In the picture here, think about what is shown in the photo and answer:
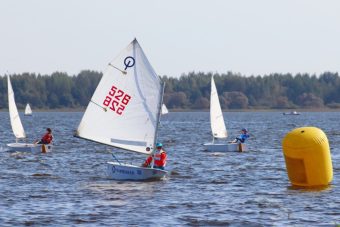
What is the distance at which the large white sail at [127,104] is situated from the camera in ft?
135

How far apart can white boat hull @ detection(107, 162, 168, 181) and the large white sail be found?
894 millimetres

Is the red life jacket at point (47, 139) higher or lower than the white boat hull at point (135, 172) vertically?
higher

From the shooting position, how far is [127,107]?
41.3 meters

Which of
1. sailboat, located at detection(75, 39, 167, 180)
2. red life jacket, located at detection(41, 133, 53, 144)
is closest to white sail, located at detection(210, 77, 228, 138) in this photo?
red life jacket, located at detection(41, 133, 53, 144)

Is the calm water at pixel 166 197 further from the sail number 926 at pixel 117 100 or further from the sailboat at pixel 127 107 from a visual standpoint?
the sail number 926 at pixel 117 100

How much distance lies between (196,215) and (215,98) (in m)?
38.7

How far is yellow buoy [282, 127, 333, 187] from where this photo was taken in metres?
36.6

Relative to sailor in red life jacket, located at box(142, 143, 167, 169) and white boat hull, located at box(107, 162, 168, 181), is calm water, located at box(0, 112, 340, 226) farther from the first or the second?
sailor in red life jacket, located at box(142, 143, 167, 169)

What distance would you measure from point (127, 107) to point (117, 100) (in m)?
0.52

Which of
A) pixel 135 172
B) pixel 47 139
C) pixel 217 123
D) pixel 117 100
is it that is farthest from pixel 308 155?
pixel 217 123

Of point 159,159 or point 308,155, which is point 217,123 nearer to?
point 159,159

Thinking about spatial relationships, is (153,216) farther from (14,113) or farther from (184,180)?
(14,113)

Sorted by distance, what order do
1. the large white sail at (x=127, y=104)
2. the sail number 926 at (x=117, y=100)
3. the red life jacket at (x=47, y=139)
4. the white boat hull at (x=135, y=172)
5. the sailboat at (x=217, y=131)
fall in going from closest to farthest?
the white boat hull at (x=135, y=172)
the large white sail at (x=127, y=104)
the sail number 926 at (x=117, y=100)
the red life jacket at (x=47, y=139)
the sailboat at (x=217, y=131)

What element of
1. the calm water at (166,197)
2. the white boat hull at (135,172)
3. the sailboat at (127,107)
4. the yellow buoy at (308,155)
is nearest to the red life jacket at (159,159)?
the sailboat at (127,107)
